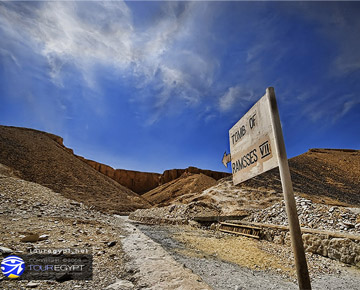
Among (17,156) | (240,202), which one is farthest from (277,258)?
(17,156)

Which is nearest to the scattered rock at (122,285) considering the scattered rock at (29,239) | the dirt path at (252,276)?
the dirt path at (252,276)

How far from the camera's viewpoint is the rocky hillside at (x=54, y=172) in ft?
64.8

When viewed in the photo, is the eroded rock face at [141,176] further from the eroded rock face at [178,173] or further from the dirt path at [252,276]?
the dirt path at [252,276]

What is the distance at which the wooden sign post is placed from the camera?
1.73 m

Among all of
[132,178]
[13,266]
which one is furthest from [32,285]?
[132,178]

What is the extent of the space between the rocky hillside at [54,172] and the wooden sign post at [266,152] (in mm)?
18132

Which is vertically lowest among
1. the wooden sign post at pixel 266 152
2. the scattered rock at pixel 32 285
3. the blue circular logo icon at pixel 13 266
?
the scattered rock at pixel 32 285

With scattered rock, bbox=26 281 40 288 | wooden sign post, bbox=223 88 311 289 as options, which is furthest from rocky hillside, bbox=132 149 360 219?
scattered rock, bbox=26 281 40 288

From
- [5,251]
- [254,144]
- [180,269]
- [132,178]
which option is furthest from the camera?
[132,178]

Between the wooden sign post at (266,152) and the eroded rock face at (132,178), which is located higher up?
the eroded rock face at (132,178)

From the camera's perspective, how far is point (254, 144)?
7.01ft

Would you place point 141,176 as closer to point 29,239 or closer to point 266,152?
point 29,239

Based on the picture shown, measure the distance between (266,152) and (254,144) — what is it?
0.22 m

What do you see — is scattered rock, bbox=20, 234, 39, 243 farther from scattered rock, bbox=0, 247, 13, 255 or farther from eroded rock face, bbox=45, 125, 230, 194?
eroded rock face, bbox=45, 125, 230, 194
